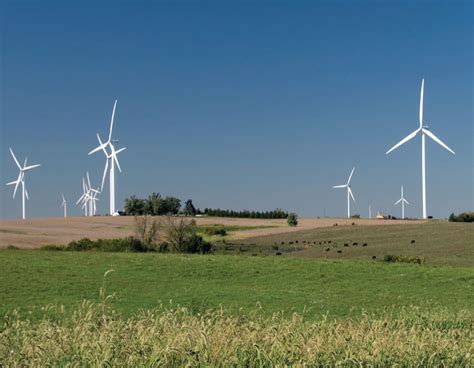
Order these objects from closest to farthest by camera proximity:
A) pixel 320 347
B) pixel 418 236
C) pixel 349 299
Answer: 1. pixel 320 347
2. pixel 349 299
3. pixel 418 236

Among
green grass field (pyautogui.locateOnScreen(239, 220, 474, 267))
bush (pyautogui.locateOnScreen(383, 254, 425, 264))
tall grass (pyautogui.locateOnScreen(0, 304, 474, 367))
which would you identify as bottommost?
bush (pyautogui.locateOnScreen(383, 254, 425, 264))

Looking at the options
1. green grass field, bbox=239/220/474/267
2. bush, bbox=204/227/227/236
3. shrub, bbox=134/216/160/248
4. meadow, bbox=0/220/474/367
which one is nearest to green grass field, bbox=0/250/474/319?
meadow, bbox=0/220/474/367

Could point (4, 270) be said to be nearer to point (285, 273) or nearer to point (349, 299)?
point (285, 273)

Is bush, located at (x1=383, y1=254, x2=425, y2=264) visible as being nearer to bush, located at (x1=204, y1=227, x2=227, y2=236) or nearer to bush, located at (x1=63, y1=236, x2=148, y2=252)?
bush, located at (x1=63, y1=236, x2=148, y2=252)

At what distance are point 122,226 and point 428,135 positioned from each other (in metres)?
33.4

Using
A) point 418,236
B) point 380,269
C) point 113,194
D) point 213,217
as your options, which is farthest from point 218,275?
point 213,217

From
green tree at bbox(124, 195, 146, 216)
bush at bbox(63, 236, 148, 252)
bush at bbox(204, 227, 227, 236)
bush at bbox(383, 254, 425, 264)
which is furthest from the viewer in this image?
green tree at bbox(124, 195, 146, 216)

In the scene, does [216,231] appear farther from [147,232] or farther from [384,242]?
[384,242]

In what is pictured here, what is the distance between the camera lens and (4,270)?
107ft

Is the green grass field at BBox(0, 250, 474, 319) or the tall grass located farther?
the green grass field at BBox(0, 250, 474, 319)

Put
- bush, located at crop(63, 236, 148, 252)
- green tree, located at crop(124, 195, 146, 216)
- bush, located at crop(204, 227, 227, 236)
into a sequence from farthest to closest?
green tree, located at crop(124, 195, 146, 216) → bush, located at crop(204, 227, 227, 236) → bush, located at crop(63, 236, 148, 252)

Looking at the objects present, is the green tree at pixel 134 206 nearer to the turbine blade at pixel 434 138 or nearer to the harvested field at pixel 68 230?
the harvested field at pixel 68 230

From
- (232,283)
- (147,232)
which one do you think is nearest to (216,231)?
(147,232)

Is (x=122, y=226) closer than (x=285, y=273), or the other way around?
(x=285, y=273)
